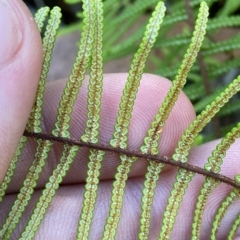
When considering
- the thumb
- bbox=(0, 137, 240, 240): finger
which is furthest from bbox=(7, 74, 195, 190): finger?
the thumb

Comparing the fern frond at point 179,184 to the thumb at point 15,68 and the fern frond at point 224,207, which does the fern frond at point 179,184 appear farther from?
the thumb at point 15,68

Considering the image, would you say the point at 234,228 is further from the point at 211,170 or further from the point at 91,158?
the point at 91,158

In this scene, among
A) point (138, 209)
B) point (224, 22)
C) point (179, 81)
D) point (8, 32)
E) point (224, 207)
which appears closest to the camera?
point (8, 32)

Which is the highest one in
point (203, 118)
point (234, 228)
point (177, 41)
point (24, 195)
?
point (177, 41)

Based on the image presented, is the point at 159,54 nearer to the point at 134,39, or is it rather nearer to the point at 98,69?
the point at 134,39

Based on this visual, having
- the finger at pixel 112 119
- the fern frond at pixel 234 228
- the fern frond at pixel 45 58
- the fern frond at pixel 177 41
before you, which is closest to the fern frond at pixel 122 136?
the finger at pixel 112 119

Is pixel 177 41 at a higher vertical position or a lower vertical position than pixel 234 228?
higher

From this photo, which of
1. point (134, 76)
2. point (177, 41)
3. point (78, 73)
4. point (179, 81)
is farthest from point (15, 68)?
point (177, 41)
